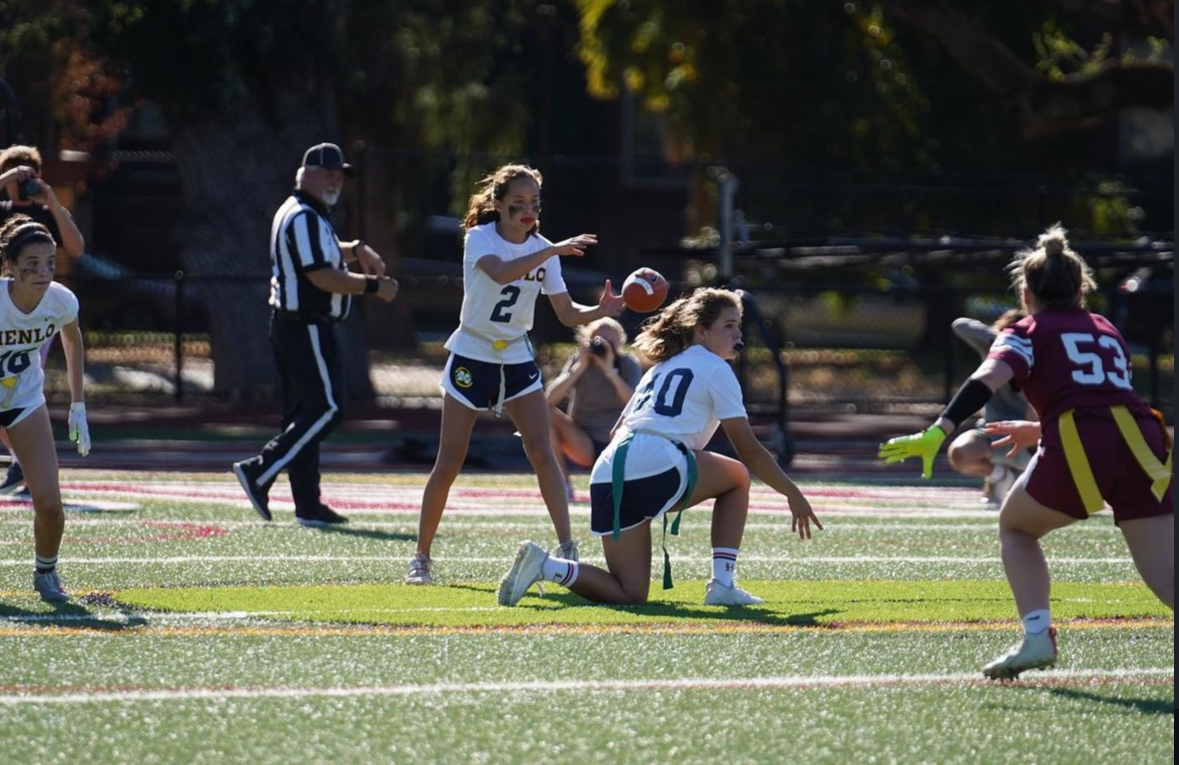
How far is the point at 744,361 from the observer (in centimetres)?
1888

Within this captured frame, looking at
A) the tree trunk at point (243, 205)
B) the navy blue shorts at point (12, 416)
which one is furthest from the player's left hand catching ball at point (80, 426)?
the tree trunk at point (243, 205)

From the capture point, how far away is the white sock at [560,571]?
7559 millimetres

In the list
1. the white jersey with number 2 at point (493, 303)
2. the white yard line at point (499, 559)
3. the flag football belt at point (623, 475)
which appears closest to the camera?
the flag football belt at point (623, 475)

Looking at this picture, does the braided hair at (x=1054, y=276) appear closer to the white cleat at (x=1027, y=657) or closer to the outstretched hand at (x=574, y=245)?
the white cleat at (x=1027, y=657)

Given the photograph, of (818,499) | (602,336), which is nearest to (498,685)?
(602,336)

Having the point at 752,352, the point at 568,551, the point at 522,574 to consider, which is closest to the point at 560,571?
the point at 522,574

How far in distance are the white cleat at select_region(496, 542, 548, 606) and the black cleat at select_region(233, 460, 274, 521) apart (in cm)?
328

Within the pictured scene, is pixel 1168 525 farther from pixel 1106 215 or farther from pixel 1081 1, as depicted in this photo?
pixel 1106 215

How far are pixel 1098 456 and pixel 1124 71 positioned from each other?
56.3 feet

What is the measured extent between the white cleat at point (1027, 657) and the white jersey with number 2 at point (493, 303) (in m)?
3.19

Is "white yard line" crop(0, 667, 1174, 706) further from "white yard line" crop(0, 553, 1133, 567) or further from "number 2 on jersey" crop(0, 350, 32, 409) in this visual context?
"white yard line" crop(0, 553, 1133, 567)

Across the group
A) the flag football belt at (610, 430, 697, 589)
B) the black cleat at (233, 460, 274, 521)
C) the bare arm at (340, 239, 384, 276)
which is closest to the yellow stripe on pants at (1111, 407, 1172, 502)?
the flag football belt at (610, 430, 697, 589)

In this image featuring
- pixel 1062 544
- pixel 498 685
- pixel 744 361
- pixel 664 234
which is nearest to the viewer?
pixel 498 685

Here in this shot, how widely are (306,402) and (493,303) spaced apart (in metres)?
2.48
